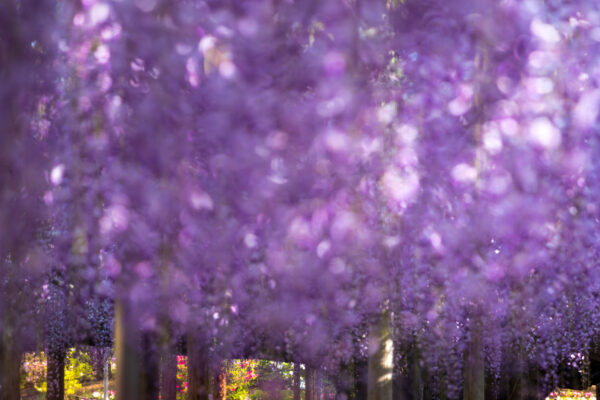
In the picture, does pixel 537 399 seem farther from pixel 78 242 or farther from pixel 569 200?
pixel 78 242

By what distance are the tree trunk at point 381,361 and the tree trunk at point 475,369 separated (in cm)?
217

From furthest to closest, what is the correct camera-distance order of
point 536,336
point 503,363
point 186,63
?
point 503,363, point 536,336, point 186,63

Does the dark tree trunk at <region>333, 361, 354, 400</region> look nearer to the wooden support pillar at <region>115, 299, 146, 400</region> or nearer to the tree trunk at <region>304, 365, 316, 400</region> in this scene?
the tree trunk at <region>304, 365, 316, 400</region>

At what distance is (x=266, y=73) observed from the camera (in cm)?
425

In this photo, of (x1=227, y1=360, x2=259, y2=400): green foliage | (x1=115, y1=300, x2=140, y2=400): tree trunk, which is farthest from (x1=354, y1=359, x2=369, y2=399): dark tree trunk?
(x1=115, y1=300, x2=140, y2=400): tree trunk

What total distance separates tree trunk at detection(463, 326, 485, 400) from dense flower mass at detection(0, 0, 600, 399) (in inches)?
52.7

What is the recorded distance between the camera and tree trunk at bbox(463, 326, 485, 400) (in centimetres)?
674

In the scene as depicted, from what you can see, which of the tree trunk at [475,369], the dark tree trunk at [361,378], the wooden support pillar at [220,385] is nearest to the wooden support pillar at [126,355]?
the tree trunk at [475,369]

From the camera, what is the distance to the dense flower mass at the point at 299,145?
406cm

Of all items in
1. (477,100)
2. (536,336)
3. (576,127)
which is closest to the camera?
(477,100)

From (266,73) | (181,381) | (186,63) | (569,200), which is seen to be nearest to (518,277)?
(569,200)

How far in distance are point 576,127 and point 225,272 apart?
310 cm

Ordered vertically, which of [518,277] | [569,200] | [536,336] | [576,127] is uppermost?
[576,127]

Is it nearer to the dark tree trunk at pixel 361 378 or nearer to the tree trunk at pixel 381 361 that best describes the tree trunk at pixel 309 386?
the dark tree trunk at pixel 361 378
